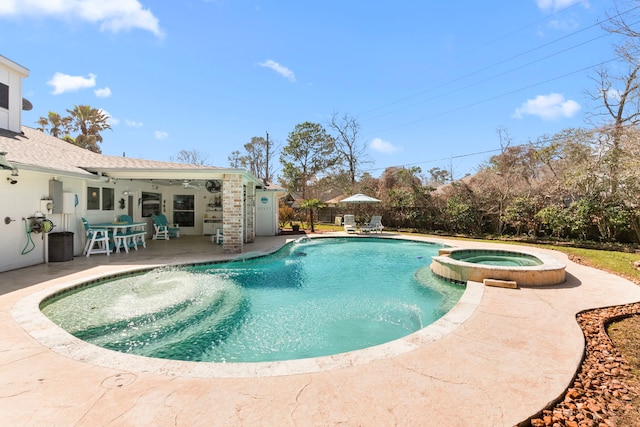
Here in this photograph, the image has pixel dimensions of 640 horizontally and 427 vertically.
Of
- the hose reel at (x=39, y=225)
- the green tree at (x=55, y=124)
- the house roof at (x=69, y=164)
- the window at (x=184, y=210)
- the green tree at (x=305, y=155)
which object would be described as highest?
the green tree at (x=55, y=124)

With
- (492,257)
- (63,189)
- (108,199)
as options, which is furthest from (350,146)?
(63,189)

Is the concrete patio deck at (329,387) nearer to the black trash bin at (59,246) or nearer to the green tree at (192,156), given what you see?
the black trash bin at (59,246)

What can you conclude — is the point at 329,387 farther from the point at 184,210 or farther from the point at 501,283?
the point at 184,210

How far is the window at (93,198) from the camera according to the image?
10047 millimetres

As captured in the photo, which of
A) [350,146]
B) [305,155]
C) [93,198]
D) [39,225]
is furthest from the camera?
[350,146]

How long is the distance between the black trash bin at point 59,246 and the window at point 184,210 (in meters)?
7.55

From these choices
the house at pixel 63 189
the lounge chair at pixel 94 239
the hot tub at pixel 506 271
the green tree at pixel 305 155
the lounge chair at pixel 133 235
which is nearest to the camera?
the hot tub at pixel 506 271

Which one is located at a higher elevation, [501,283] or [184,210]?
[184,210]

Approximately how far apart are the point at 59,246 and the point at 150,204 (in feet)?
20.7

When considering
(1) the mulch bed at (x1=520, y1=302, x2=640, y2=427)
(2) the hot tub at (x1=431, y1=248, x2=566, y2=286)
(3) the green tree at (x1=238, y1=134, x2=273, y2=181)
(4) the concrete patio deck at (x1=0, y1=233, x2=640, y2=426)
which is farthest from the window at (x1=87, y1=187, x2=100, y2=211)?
(3) the green tree at (x1=238, y1=134, x2=273, y2=181)

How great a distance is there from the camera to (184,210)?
1605cm

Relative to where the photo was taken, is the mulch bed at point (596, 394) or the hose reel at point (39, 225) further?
the hose reel at point (39, 225)

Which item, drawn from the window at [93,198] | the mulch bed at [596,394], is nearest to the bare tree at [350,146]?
the window at [93,198]

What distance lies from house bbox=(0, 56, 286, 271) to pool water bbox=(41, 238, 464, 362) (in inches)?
111
